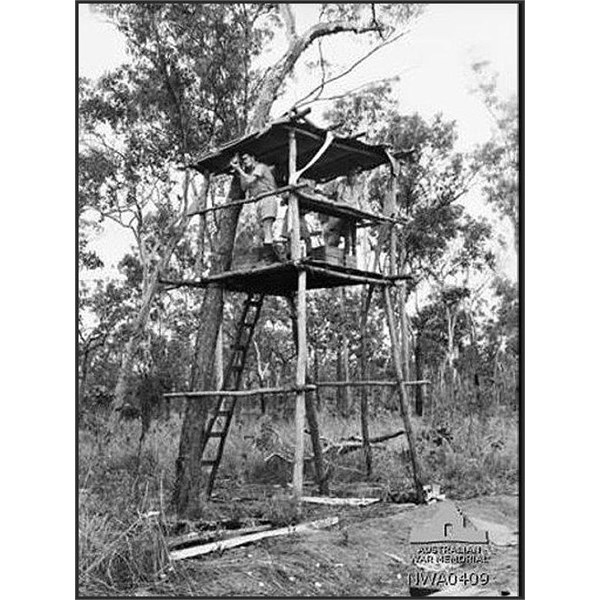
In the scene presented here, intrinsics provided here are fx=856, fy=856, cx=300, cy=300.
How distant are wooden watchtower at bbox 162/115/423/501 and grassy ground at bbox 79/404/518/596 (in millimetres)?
664

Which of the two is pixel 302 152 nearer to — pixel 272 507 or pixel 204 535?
pixel 272 507

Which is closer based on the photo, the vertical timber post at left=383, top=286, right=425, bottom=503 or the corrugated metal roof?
the corrugated metal roof

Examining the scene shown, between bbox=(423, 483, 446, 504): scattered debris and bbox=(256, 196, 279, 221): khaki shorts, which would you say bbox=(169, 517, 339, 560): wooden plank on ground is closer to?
bbox=(423, 483, 446, 504): scattered debris

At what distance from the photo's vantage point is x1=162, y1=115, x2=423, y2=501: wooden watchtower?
26.4ft

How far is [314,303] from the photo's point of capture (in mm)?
17297

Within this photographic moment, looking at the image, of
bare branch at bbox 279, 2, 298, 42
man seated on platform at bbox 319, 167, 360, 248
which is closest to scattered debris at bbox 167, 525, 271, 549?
man seated on platform at bbox 319, 167, 360, 248

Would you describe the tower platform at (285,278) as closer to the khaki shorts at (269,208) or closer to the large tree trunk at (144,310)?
the khaki shorts at (269,208)

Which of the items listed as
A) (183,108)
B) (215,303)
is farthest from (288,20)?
(215,303)

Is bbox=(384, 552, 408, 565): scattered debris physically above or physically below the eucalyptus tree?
below

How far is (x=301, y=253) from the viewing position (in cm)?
853

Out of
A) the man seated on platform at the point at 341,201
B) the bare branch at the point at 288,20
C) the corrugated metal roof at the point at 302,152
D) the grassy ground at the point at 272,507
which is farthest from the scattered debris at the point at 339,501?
the bare branch at the point at 288,20

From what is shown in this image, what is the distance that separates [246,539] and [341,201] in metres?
3.70

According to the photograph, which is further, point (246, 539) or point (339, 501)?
point (339, 501)

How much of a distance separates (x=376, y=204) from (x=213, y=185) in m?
2.72
